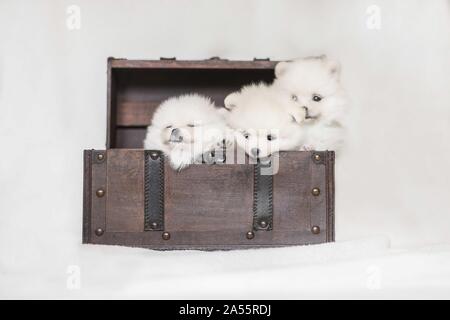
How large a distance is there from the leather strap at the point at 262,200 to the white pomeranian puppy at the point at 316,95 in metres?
0.18

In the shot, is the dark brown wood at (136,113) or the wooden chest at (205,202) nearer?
the wooden chest at (205,202)

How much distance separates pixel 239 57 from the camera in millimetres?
2814

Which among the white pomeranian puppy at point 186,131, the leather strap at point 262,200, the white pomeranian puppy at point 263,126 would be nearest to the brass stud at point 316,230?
the leather strap at point 262,200

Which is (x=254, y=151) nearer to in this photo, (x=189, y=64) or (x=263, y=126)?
(x=263, y=126)

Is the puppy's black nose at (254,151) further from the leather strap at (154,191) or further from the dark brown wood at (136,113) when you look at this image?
the dark brown wood at (136,113)

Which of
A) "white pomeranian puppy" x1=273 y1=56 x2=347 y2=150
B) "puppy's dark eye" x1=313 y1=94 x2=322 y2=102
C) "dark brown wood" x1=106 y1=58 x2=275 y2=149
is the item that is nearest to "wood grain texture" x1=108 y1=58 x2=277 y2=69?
"dark brown wood" x1=106 y1=58 x2=275 y2=149

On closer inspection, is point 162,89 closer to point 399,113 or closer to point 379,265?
point 399,113

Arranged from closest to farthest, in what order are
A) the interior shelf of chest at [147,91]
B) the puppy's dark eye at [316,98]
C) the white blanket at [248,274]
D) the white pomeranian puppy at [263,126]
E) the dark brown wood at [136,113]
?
the white blanket at [248,274] → the white pomeranian puppy at [263,126] → the puppy's dark eye at [316,98] → the interior shelf of chest at [147,91] → the dark brown wood at [136,113]

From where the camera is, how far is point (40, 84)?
9.12 feet

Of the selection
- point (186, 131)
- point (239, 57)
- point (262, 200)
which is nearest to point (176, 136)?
point (186, 131)

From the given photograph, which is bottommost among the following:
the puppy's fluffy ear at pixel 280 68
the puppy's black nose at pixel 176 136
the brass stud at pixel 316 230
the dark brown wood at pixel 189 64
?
the brass stud at pixel 316 230

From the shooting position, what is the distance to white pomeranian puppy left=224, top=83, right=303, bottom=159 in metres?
2.20

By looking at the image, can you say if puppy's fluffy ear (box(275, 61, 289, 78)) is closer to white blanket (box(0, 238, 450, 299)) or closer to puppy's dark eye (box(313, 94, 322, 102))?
puppy's dark eye (box(313, 94, 322, 102))

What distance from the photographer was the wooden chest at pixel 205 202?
87.3 inches
